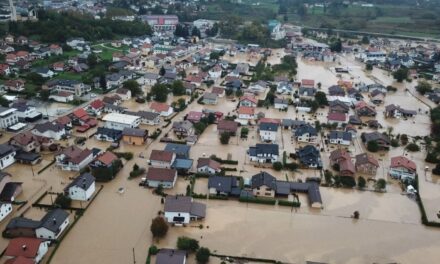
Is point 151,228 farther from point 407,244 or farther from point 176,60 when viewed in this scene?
point 176,60

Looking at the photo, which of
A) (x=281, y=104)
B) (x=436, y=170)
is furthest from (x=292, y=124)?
(x=436, y=170)

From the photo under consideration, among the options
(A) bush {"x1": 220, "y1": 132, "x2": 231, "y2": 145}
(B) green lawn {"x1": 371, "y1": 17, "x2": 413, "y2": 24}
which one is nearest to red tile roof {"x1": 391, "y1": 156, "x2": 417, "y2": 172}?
(A) bush {"x1": 220, "y1": 132, "x2": 231, "y2": 145}

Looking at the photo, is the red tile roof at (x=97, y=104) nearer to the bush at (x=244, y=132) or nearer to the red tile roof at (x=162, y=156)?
the red tile roof at (x=162, y=156)

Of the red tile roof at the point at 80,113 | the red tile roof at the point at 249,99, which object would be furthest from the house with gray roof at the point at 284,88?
the red tile roof at the point at 80,113

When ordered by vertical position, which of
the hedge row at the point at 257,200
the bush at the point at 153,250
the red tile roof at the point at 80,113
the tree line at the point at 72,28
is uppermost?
the tree line at the point at 72,28

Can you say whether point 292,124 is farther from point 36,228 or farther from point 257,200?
point 36,228

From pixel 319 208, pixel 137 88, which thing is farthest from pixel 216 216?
pixel 137 88
